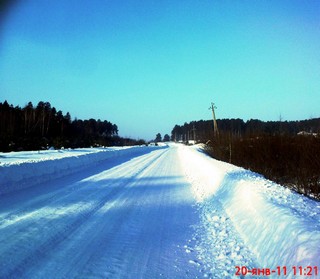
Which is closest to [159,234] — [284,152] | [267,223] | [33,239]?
[267,223]

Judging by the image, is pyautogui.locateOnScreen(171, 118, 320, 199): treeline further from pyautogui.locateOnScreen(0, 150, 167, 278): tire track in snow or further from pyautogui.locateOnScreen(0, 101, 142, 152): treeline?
pyautogui.locateOnScreen(0, 101, 142, 152): treeline

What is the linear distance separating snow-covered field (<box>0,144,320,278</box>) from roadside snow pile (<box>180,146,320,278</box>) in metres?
0.02

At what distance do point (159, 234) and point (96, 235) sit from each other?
1.12 meters

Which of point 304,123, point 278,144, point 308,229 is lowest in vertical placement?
point 308,229

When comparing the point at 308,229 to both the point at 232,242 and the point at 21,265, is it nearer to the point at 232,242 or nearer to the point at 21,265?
the point at 232,242

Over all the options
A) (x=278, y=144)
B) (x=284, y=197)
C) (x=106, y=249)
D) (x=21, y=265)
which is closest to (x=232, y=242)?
(x=106, y=249)

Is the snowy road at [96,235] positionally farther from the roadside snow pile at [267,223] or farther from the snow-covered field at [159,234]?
the roadside snow pile at [267,223]

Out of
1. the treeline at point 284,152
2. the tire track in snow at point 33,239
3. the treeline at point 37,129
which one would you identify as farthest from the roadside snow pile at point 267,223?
the treeline at point 37,129

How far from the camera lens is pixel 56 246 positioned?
15.9ft

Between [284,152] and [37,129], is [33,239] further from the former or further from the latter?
[37,129]

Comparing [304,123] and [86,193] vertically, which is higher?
[304,123]

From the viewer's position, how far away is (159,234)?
5.59 metres

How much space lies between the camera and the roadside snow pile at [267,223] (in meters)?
3.98

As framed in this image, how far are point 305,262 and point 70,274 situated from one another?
287cm
